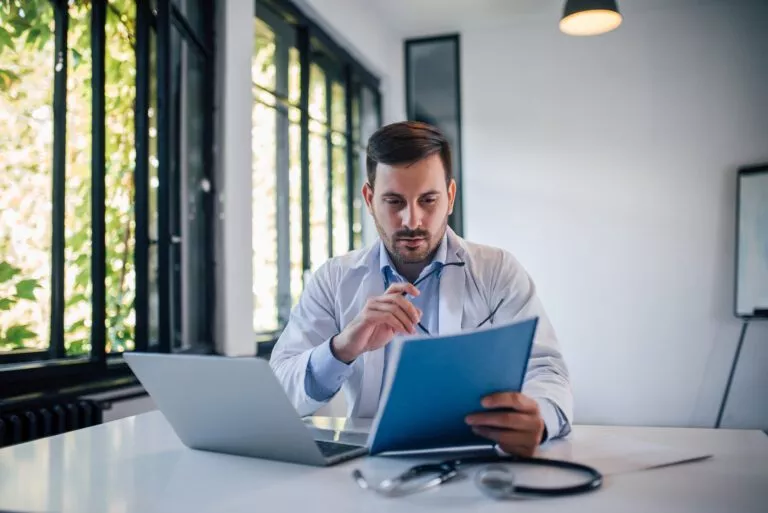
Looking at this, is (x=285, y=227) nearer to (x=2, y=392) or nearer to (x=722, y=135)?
(x=2, y=392)

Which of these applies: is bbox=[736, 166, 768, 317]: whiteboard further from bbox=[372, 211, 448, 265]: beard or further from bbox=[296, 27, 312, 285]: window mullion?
bbox=[372, 211, 448, 265]: beard

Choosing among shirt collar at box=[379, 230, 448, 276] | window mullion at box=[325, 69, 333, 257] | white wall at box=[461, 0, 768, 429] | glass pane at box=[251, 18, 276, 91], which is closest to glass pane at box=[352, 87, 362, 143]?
window mullion at box=[325, 69, 333, 257]

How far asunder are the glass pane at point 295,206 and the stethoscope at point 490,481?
3520mm

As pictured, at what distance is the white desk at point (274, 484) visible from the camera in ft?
2.88

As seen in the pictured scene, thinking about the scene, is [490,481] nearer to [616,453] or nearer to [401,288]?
[616,453]

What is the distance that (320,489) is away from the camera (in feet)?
3.14

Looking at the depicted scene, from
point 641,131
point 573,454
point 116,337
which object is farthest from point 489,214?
point 573,454

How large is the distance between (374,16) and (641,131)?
8.18 feet

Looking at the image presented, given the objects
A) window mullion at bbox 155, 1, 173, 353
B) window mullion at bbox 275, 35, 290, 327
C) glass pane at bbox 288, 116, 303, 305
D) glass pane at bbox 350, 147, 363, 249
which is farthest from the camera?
glass pane at bbox 350, 147, 363, 249

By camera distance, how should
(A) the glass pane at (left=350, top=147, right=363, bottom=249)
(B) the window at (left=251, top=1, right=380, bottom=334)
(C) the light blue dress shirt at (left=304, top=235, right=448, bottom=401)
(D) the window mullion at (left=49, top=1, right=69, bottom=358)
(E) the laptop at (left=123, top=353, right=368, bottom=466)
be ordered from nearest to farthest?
(E) the laptop at (left=123, top=353, right=368, bottom=466), (C) the light blue dress shirt at (left=304, top=235, right=448, bottom=401), (D) the window mullion at (left=49, top=1, right=69, bottom=358), (B) the window at (left=251, top=1, right=380, bottom=334), (A) the glass pane at (left=350, top=147, right=363, bottom=249)

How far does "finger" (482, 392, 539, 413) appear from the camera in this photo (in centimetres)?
107

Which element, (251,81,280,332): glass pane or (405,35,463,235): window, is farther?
(405,35,463,235): window

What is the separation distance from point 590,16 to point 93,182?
9.34ft

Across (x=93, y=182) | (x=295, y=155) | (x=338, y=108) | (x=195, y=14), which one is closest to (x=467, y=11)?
(x=338, y=108)
